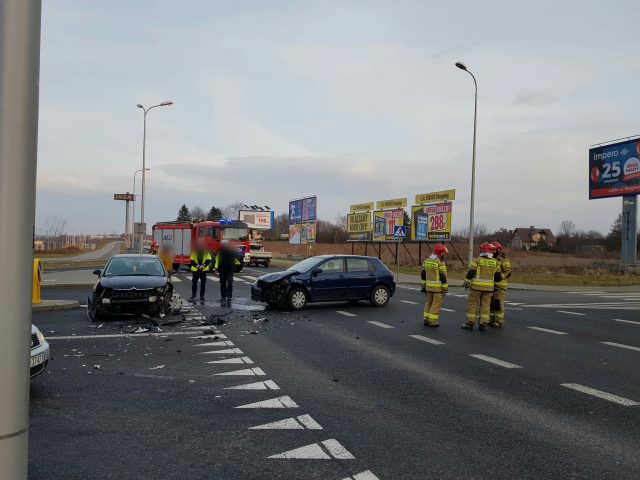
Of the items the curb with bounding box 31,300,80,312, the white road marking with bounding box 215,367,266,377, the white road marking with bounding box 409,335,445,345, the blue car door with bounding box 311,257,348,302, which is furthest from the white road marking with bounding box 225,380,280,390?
the curb with bounding box 31,300,80,312

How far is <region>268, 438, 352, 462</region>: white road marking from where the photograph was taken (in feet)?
14.9

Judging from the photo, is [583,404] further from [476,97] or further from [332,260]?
[476,97]

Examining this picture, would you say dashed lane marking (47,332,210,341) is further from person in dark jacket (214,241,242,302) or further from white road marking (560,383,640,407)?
white road marking (560,383,640,407)

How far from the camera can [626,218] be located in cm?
3672

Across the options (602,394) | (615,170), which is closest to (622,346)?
(602,394)

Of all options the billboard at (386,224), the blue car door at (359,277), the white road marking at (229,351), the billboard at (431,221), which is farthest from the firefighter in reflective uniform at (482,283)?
the billboard at (386,224)

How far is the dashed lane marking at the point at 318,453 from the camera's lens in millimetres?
4531

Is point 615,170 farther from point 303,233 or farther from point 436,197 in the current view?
point 303,233

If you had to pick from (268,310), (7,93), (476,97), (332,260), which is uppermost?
(476,97)

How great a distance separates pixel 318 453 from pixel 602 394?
3.96 m

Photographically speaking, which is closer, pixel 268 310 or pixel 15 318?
pixel 15 318

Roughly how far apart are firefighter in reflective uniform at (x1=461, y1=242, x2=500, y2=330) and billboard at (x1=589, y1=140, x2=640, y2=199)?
28402 millimetres

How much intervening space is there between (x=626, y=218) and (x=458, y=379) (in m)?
34.4

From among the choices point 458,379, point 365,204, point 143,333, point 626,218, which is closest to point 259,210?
point 365,204
